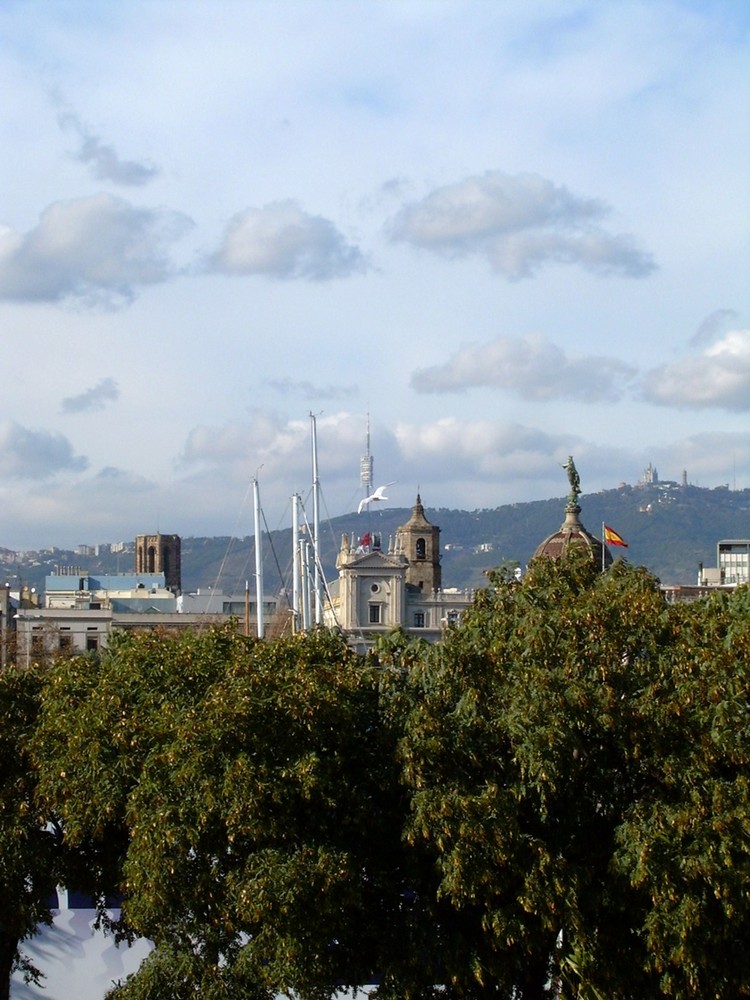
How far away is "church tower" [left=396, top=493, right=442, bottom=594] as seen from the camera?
146125 mm

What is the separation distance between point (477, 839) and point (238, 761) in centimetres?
370

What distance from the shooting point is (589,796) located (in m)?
26.2

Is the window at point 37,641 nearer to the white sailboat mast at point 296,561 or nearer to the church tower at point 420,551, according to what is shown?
the white sailboat mast at point 296,561

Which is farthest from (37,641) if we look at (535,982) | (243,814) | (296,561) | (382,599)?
(243,814)

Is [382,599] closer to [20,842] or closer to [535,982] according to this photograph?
[535,982]

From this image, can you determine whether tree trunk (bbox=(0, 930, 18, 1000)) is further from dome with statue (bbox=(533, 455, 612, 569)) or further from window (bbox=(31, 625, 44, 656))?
window (bbox=(31, 625, 44, 656))

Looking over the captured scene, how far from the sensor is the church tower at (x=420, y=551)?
146m

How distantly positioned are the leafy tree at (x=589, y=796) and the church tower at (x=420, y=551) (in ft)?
387

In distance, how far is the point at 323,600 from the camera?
146 meters

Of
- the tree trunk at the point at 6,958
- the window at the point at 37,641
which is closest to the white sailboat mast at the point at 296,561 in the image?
the window at the point at 37,641

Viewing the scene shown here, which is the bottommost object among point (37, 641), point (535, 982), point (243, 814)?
point (535, 982)

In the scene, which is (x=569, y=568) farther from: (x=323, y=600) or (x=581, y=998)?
(x=323, y=600)

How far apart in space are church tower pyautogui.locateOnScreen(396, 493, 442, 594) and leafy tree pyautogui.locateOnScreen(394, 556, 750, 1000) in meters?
118

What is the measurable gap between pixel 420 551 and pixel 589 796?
121814mm
